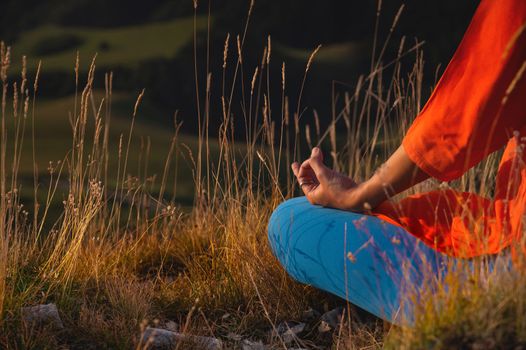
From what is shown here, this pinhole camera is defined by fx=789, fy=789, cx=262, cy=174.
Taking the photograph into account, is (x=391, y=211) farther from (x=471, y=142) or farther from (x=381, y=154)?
(x=381, y=154)

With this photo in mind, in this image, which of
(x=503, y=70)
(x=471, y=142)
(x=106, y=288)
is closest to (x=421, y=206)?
(x=471, y=142)

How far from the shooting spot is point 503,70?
5.62ft

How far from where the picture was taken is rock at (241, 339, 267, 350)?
2.40 meters

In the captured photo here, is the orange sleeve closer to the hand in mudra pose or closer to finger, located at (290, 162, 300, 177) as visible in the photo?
the hand in mudra pose

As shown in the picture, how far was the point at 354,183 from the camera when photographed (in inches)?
84.4

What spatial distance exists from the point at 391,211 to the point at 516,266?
565 mm

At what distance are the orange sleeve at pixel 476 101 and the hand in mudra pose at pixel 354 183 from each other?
0.17 feet

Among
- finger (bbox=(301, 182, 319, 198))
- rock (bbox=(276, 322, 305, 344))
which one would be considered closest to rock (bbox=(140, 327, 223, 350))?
rock (bbox=(276, 322, 305, 344))

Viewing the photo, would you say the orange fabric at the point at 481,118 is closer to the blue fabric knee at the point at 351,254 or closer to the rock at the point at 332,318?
the blue fabric knee at the point at 351,254

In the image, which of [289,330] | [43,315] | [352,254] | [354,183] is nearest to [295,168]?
[354,183]

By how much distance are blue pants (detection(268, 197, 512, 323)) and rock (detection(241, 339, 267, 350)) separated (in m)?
0.24

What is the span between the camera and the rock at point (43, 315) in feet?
7.31

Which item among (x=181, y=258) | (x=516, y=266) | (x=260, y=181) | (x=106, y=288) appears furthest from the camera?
(x=260, y=181)

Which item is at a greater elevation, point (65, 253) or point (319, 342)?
point (65, 253)
